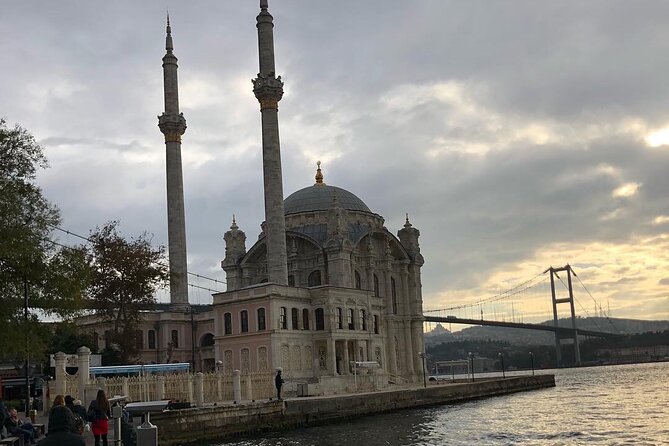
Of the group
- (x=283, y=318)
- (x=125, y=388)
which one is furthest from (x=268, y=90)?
(x=125, y=388)

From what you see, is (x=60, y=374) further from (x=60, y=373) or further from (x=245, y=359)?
(x=245, y=359)

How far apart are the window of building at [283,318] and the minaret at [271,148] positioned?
2.34 meters

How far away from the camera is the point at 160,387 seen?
33.4 meters

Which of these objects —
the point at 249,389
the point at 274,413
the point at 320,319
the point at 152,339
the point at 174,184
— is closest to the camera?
the point at 274,413

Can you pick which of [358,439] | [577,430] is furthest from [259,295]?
[577,430]

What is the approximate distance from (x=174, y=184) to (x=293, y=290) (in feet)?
54.6

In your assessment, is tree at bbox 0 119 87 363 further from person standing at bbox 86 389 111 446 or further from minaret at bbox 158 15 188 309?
minaret at bbox 158 15 188 309

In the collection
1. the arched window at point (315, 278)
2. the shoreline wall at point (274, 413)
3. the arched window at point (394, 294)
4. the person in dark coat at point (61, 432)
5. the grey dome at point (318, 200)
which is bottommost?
the shoreline wall at point (274, 413)

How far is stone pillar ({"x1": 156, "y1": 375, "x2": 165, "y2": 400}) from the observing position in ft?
109

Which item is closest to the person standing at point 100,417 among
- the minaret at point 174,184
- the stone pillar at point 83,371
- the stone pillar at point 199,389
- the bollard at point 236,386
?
the stone pillar at point 83,371

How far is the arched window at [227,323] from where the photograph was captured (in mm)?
51812

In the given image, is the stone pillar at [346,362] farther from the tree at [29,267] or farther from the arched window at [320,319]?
the tree at [29,267]

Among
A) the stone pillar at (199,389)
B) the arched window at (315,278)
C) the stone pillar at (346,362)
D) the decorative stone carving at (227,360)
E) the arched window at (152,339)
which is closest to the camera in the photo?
the stone pillar at (199,389)

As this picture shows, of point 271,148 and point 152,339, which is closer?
point 271,148
